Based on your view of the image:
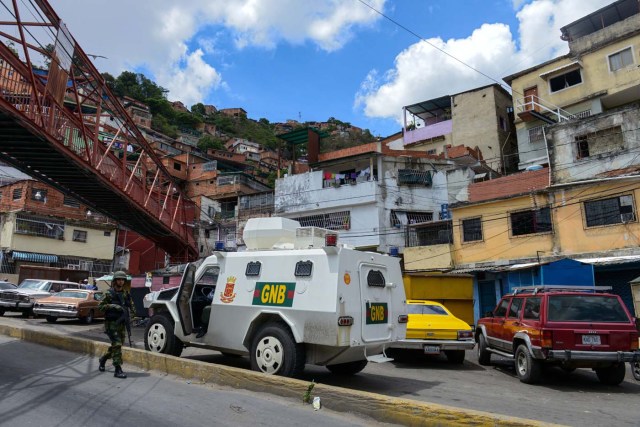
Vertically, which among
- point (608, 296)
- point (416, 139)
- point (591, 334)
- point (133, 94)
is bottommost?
point (591, 334)

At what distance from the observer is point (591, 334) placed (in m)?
7.45

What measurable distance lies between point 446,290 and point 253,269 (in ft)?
34.4

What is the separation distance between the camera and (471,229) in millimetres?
24031

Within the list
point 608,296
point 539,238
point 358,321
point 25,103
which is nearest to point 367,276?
point 358,321

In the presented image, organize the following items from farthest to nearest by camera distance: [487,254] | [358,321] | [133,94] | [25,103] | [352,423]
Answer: [133,94], [487,254], [25,103], [358,321], [352,423]

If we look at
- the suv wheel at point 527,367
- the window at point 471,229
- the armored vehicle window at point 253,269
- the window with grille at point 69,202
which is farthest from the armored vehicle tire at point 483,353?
the window with grille at point 69,202

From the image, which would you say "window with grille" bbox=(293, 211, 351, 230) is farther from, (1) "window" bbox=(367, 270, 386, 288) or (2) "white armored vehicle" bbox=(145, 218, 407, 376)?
(1) "window" bbox=(367, 270, 386, 288)

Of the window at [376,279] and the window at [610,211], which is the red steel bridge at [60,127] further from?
the window at [610,211]

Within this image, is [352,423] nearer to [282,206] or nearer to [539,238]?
[539,238]

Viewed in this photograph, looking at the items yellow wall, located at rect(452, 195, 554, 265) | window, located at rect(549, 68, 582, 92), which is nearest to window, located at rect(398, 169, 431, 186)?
yellow wall, located at rect(452, 195, 554, 265)

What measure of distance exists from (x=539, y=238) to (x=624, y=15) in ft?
67.4

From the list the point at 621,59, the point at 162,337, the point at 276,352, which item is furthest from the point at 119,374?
the point at 621,59

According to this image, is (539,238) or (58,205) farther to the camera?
(58,205)

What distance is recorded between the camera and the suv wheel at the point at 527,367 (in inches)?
310
